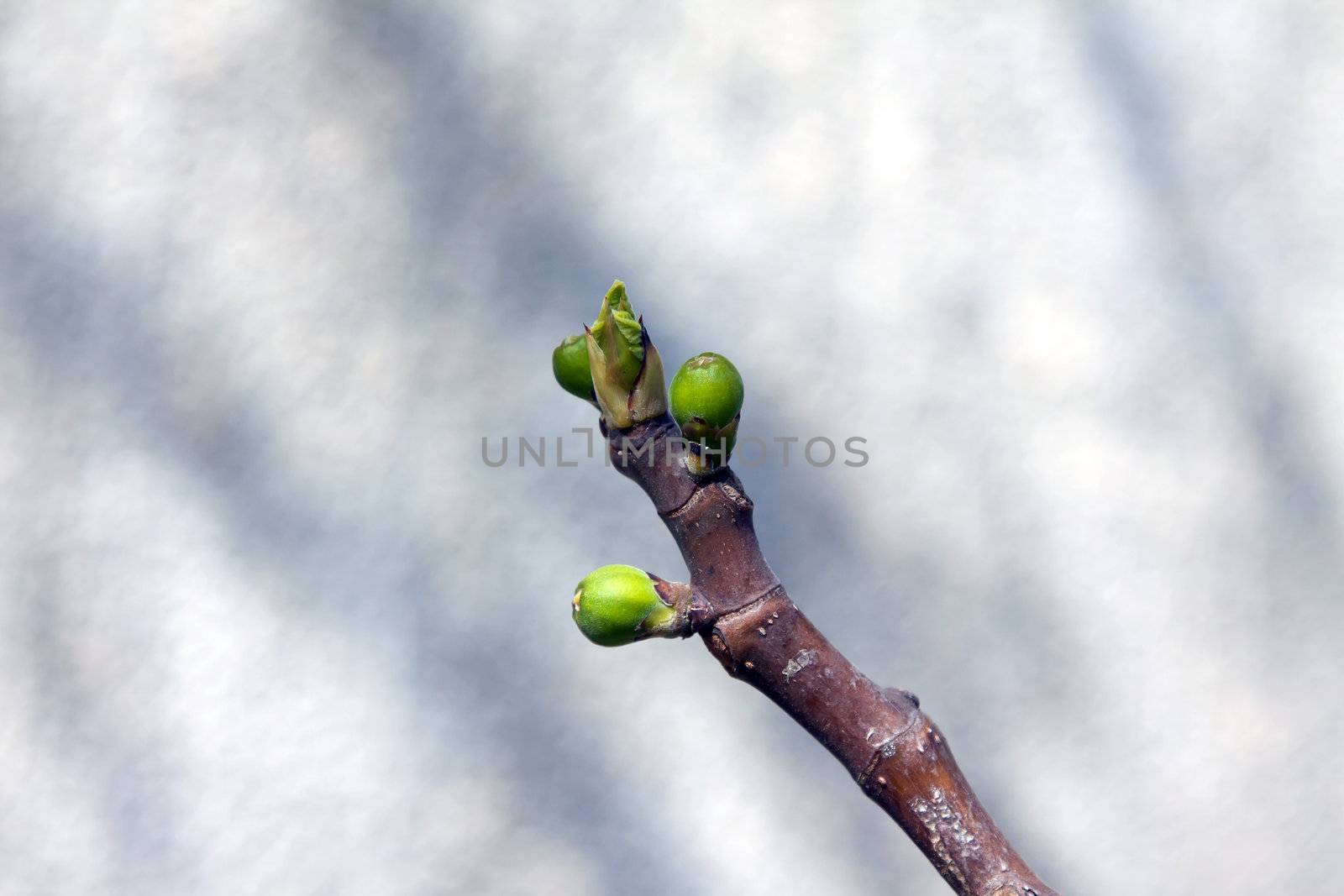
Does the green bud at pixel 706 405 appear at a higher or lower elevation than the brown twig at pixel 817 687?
higher

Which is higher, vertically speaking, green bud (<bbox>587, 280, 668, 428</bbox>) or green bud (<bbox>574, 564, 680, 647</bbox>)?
green bud (<bbox>587, 280, 668, 428</bbox>)

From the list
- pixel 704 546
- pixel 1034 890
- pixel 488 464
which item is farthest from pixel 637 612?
pixel 488 464

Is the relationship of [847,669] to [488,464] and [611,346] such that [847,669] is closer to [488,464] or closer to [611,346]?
[611,346]

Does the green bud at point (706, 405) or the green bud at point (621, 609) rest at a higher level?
the green bud at point (706, 405)
